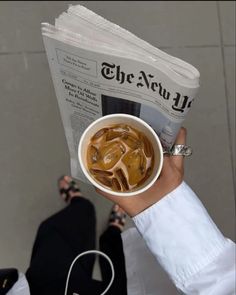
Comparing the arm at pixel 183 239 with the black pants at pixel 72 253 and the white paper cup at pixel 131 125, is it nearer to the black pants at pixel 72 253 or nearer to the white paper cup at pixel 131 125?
the white paper cup at pixel 131 125

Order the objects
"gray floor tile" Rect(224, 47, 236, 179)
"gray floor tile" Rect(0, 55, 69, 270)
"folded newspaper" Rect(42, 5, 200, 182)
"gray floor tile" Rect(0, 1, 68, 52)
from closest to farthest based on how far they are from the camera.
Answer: "folded newspaper" Rect(42, 5, 200, 182) → "gray floor tile" Rect(0, 55, 69, 270) → "gray floor tile" Rect(0, 1, 68, 52) → "gray floor tile" Rect(224, 47, 236, 179)

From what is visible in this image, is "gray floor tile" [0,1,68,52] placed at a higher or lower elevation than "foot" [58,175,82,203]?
higher

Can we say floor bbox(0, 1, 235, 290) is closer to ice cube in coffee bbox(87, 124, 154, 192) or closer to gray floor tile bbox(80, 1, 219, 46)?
gray floor tile bbox(80, 1, 219, 46)

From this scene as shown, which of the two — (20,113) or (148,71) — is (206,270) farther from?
(20,113)

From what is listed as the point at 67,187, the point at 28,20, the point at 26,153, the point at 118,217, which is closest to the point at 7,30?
the point at 28,20

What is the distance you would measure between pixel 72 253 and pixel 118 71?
446mm

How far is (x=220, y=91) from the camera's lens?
0.95 m

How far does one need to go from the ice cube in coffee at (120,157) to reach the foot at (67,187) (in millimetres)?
402

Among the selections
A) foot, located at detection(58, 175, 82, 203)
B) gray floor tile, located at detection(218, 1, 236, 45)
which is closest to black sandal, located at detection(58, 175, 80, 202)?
foot, located at detection(58, 175, 82, 203)

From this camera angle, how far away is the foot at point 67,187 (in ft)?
3.02

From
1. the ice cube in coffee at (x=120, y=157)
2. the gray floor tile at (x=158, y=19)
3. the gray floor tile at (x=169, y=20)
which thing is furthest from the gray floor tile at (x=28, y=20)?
the ice cube in coffee at (x=120, y=157)

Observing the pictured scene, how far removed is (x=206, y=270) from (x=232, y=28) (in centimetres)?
66

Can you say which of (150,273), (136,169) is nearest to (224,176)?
(150,273)

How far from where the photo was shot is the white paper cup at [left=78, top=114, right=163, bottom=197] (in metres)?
0.49
